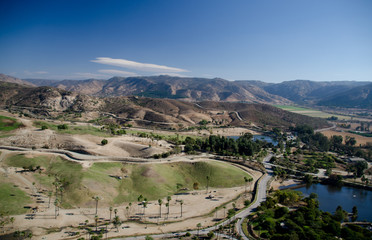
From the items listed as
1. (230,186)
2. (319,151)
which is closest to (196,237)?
(230,186)

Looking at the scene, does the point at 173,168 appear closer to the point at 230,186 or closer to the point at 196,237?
the point at 230,186

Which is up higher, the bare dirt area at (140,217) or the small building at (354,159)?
the small building at (354,159)

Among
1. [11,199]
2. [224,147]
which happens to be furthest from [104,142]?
[224,147]

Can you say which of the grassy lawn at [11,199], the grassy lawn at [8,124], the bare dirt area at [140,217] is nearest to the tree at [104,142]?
the grassy lawn at [11,199]

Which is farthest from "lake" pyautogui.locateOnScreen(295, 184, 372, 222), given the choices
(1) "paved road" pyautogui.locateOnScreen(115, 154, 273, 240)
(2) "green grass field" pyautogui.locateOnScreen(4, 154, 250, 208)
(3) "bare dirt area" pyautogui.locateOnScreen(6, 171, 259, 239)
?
(3) "bare dirt area" pyautogui.locateOnScreen(6, 171, 259, 239)

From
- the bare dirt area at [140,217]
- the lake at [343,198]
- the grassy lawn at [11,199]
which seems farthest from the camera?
the lake at [343,198]

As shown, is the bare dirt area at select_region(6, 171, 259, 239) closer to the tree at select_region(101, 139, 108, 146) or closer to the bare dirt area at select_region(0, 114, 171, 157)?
the bare dirt area at select_region(0, 114, 171, 157)

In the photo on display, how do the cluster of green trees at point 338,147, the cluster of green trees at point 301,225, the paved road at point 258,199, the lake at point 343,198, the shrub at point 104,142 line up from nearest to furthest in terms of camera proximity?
1. the cluster of green trees at point 301,225
2. the paved road at point 258,199
3. the lake at point 343,198
4. the shrub at point 104,142
5. the cluster of green trees at point 338,147

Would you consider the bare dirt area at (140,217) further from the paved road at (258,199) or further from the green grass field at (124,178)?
the green grass field at (124,178)
